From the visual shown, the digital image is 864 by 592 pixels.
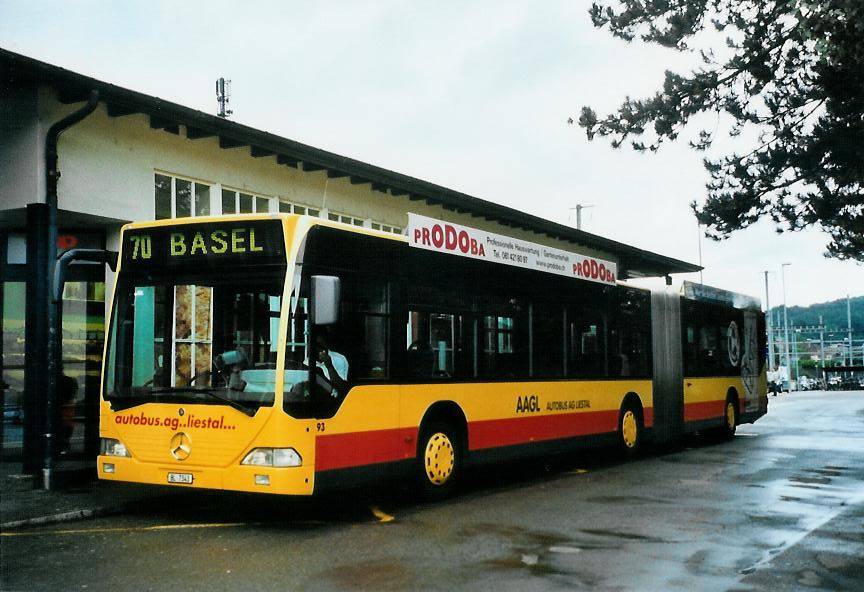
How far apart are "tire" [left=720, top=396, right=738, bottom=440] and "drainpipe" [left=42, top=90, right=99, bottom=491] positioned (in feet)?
46.2

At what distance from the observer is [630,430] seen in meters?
16.0

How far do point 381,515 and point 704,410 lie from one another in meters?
10.9

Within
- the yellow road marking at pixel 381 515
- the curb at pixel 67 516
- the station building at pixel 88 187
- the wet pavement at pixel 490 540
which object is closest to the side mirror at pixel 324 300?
the wet pavement at pixel 490 540

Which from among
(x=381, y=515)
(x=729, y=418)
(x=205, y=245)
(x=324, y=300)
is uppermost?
(x=205, y=245)

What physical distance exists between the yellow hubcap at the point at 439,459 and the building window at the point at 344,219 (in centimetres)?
740

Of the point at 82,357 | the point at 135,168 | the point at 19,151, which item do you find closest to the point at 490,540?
the point at 82,357

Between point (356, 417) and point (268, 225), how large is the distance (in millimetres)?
2141

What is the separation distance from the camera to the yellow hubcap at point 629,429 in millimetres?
15832

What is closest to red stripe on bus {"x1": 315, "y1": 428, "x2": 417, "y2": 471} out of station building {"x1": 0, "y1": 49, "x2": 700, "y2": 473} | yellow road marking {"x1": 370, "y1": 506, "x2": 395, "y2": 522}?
yellow road marking {"x1": 370, "y1": 506, "x2": 395, "y2": 522}

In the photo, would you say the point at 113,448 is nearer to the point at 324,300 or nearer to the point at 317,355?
the point at 317,355

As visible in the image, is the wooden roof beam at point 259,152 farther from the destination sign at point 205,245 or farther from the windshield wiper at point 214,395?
the windshield wiper at point 214,395

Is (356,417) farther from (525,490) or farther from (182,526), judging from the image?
(525,490)

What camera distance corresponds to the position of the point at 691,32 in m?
12.9

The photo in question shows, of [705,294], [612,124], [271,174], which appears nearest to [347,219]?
[271,174]
